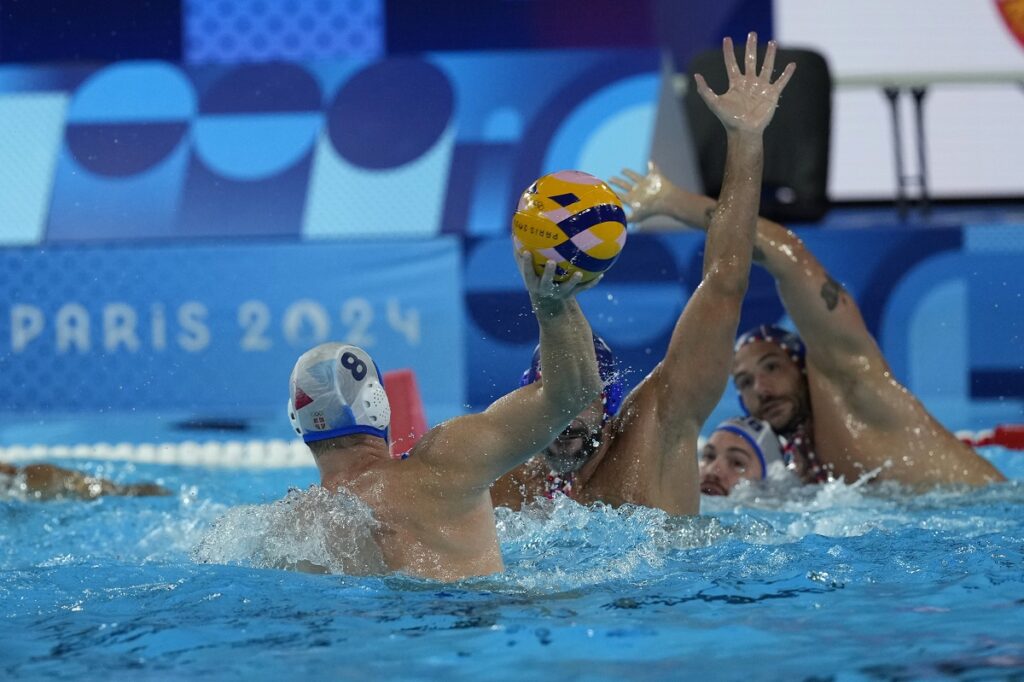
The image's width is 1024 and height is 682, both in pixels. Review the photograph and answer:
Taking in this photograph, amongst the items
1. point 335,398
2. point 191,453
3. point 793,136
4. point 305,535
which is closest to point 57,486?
point 191,453

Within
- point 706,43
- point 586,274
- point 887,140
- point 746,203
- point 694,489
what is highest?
point 706,43

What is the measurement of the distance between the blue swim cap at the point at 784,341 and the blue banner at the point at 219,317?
2239 mm

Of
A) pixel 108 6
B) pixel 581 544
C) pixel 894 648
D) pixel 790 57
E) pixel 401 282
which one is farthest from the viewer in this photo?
pixel 108 6

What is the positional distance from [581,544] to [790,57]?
4.53 meters

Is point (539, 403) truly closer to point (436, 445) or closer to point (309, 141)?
point (436, 445)

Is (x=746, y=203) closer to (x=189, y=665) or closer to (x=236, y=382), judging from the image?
(x=189, y=665)

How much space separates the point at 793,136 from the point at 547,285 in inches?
200

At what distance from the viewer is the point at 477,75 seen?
23.4 ft

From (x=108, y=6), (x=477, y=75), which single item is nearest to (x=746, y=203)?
(x=477, y=75)

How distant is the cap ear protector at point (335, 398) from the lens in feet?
9.48

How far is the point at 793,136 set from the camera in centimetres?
733

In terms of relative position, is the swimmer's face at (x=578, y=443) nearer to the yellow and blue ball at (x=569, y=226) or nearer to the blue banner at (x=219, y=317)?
the yellow and blue ball at (x=569, y=226)

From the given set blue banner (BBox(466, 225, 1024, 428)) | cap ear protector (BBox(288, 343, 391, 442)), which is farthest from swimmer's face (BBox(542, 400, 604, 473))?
blue banner (BBox(466, 225, 1024, 428))

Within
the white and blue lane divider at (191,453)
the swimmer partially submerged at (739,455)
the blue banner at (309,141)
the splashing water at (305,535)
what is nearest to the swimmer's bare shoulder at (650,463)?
the splashing water at (305,535)
